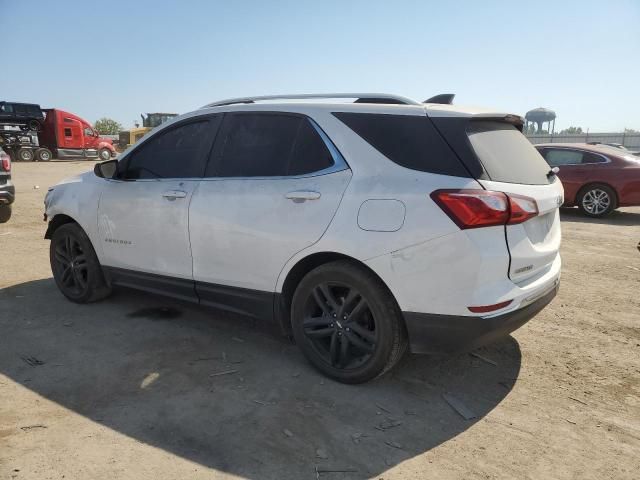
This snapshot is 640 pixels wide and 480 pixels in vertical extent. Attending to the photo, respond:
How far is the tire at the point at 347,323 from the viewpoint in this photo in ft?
9.65

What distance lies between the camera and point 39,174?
18.9 metres

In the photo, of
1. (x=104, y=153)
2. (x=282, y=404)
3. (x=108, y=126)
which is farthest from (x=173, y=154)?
(x=108, y=126)

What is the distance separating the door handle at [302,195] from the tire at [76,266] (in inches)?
94.2

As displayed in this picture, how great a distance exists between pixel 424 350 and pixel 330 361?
673 mm

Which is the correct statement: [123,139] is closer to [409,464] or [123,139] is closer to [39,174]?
[39,174]

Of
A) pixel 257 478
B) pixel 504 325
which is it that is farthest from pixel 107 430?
pixel 504 325

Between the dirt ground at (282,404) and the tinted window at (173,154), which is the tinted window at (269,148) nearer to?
the tinted window at (173,154)

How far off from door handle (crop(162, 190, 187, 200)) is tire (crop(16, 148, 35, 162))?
26.2 metres

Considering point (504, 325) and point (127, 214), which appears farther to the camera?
point (127, 214)

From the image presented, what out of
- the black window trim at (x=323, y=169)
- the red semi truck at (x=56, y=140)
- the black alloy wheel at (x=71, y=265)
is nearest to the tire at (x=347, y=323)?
the black window trim at (x=323, y=169)

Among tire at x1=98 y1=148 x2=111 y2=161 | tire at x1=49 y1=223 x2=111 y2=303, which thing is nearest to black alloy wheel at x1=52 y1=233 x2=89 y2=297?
tire at x1=49 y1=223 x2=111 y2=303

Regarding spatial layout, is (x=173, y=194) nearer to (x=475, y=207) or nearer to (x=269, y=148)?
→ (x=269, y=148)

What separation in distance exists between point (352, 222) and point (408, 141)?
59 centimetres

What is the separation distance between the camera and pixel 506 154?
3035 millimetres
